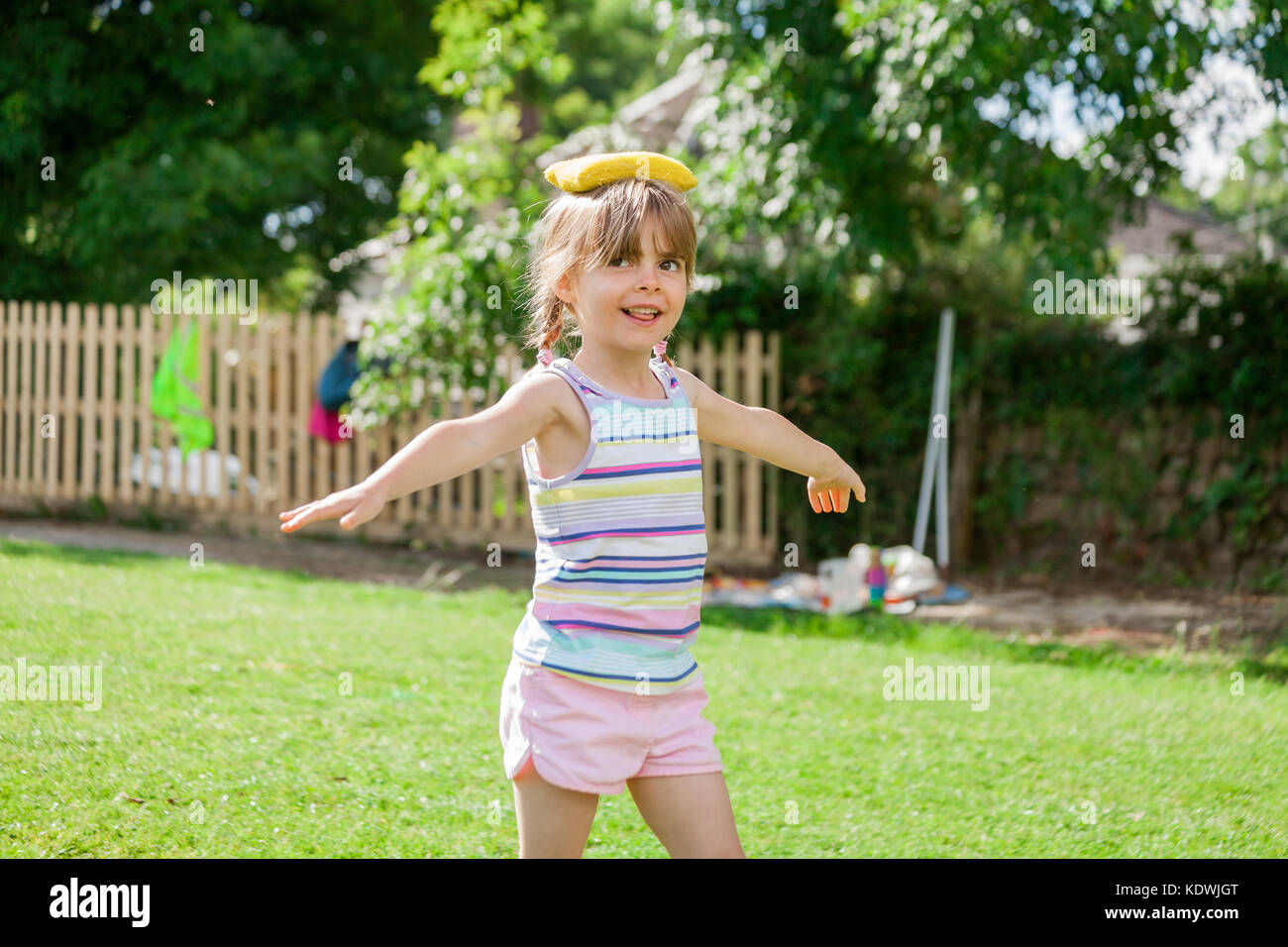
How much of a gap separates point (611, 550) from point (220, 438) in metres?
8.35

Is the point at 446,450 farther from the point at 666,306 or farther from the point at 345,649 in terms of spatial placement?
the point at 345,649

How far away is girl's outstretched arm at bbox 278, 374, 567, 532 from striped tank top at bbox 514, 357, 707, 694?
3.3 inches

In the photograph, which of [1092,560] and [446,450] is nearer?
[446,450]

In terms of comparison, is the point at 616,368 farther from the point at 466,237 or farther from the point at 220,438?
the point at 220,438

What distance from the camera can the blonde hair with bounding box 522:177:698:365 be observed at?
2.42 meters

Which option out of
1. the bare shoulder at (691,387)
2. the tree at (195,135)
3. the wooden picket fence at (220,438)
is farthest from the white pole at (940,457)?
the bare shoulder at (691,387)

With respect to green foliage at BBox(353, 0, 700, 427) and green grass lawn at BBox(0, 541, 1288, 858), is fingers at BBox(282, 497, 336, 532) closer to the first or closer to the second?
green grass lawn at BBox(0, 541, 1288, 858)

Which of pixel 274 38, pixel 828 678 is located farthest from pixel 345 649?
pixel 274 38

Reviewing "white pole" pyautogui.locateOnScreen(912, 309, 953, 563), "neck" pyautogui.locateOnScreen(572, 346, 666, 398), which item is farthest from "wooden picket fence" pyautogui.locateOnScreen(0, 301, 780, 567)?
"neck" pyautogui.locateOnScreen(572, 346, 666, 398)

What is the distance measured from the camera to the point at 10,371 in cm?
1035

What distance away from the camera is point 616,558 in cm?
234

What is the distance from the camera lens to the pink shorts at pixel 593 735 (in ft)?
7.52

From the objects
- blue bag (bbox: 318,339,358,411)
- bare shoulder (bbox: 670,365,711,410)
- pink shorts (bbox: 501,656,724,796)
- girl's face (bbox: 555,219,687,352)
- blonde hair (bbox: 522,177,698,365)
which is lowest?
pink shorts (bbox: 501,656,724,796)

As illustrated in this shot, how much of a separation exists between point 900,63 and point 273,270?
30.1 feet
